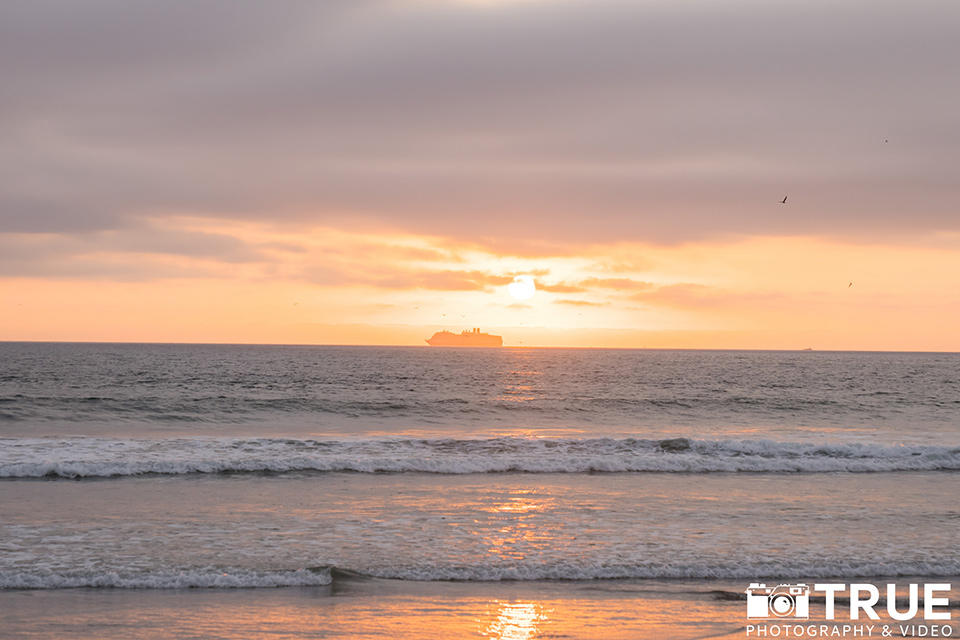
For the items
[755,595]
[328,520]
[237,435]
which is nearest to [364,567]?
[328,520]

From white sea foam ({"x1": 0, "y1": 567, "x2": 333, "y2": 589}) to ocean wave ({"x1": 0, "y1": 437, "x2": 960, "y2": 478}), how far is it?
36.6 feet

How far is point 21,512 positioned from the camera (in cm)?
1563

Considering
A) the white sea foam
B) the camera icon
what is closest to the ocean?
the white sea foam

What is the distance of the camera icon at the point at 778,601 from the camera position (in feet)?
32.6

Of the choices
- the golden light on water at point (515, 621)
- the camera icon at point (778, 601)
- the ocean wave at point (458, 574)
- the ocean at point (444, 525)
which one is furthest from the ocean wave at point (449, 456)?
the golden light on water at point (515, 621)

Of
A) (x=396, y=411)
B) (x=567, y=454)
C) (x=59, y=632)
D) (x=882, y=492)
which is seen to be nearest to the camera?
(x=59, y=632)

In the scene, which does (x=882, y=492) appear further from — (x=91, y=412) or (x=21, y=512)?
(x=91, y=412)

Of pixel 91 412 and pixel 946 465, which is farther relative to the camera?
pixel 91 412

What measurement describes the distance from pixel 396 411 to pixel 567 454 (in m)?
18.8

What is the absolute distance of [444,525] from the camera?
14.8m

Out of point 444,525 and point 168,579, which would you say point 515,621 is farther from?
point 444,525

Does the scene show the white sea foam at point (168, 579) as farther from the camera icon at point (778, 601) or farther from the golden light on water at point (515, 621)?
the camera icon at point (778, 601)

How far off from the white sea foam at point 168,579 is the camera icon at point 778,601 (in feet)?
20.8

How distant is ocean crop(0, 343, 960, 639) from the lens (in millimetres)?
9766
